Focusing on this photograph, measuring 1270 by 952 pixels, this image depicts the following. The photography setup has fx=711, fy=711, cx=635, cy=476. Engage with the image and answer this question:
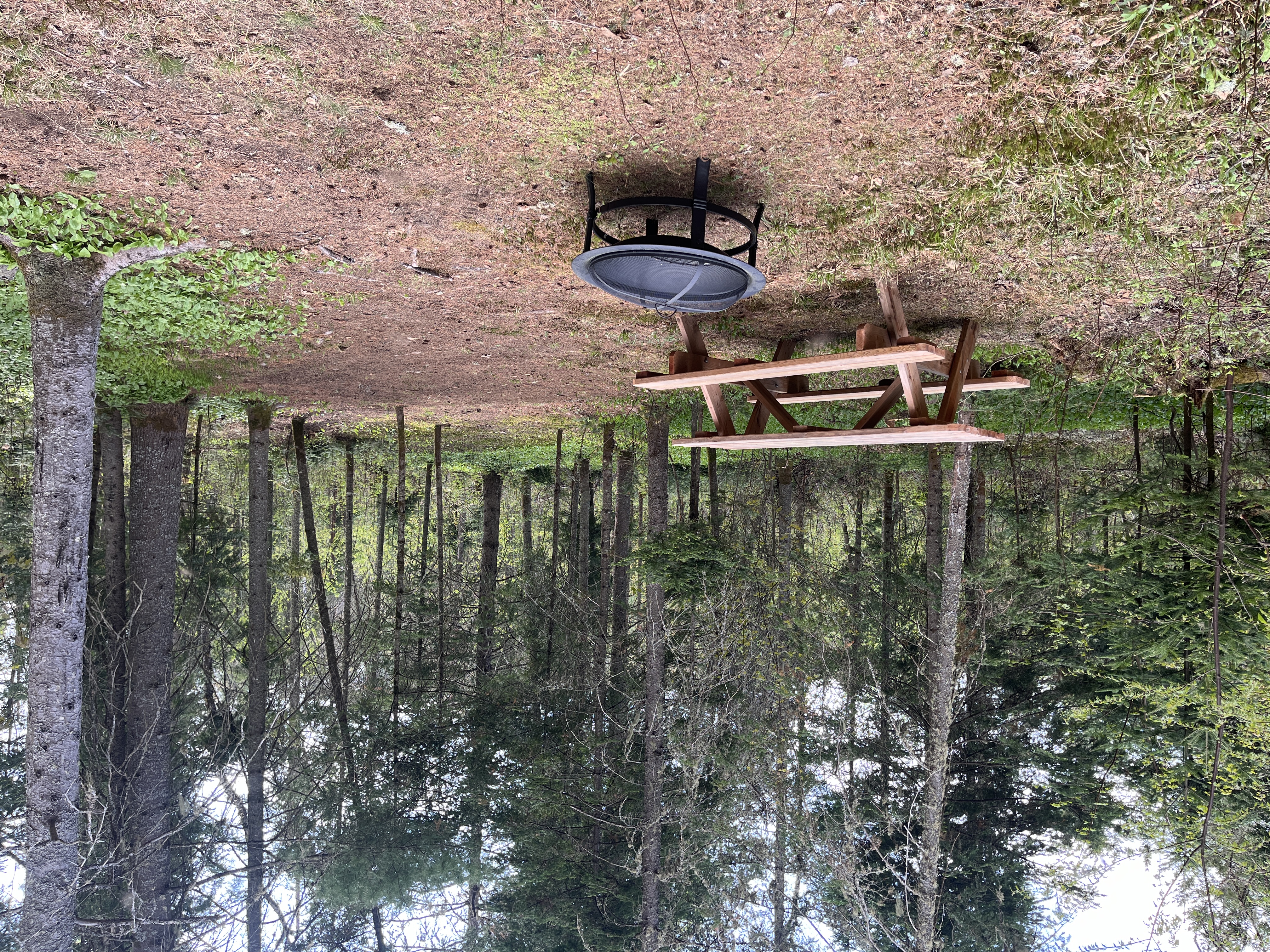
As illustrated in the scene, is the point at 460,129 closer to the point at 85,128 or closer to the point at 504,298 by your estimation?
the point at 85,128

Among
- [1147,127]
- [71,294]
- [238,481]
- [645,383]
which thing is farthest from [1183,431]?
[238,481]

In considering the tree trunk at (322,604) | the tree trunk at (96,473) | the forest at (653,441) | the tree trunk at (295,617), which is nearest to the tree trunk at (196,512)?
the forest at (653,441)

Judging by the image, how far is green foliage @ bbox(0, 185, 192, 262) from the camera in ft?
9.84

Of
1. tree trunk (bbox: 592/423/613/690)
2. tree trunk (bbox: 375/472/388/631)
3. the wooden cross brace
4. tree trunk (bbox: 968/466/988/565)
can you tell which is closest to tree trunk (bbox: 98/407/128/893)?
tree trunk (bbox: 375/472/388/631)

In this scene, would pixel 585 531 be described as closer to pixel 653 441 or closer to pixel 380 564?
pixel 380 564

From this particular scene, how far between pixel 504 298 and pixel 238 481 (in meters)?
18.2

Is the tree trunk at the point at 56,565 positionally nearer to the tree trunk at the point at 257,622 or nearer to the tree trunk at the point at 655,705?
the tree trunk at the point at 655,705

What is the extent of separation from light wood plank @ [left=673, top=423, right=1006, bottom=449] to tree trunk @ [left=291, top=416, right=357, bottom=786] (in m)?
7.17

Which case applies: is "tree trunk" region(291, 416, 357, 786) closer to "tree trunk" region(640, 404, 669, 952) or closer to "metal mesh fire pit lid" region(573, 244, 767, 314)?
"tree trunk" region(640, 404, 669, 952)

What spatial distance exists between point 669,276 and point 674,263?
0.11m

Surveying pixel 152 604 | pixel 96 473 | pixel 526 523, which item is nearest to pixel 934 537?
pixel 152 604

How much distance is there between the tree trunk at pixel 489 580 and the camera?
11.8 m

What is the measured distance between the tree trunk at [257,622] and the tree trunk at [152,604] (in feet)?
3.51

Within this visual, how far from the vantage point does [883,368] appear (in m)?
6.41
